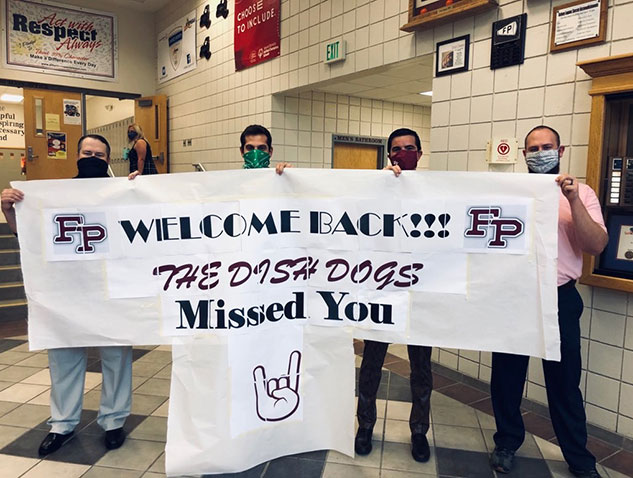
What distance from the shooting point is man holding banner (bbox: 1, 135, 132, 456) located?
214 cm

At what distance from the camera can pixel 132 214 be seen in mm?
1938

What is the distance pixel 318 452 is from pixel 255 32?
4.23m

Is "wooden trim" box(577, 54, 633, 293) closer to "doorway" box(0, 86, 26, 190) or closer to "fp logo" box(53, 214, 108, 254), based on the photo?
"fp logo" box(53, 214, 108, 254)

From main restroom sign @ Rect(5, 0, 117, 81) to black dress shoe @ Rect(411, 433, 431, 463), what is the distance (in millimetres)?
6707

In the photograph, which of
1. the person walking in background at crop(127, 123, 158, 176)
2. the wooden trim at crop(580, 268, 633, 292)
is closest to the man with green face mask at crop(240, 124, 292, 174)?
the wooden trim at crop(580, 268, 633, 292)

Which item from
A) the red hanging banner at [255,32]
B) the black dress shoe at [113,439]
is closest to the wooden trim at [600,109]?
the black dress shoe at [113,439]

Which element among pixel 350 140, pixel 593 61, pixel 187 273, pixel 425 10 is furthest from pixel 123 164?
pixel 593 61

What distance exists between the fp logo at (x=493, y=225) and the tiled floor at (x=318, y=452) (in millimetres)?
1034

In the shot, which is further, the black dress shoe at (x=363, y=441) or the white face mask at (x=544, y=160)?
the black dress shoe at (x=363, y=441)

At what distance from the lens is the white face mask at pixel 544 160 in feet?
6.29

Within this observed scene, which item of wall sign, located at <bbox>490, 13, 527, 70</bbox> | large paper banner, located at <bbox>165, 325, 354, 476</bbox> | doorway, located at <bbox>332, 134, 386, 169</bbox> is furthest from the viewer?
doorway, located at <bbox>332, 134, 386, 169</bbox>

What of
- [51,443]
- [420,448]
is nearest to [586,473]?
[420,448]

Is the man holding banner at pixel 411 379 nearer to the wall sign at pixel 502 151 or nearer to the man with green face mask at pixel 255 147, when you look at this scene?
the man with green face mask at pixel 255 147

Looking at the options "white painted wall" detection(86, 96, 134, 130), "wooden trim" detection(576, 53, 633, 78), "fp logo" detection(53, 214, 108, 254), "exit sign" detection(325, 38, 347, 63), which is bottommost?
"fp logo" detection(53, 214, 108, 254)
